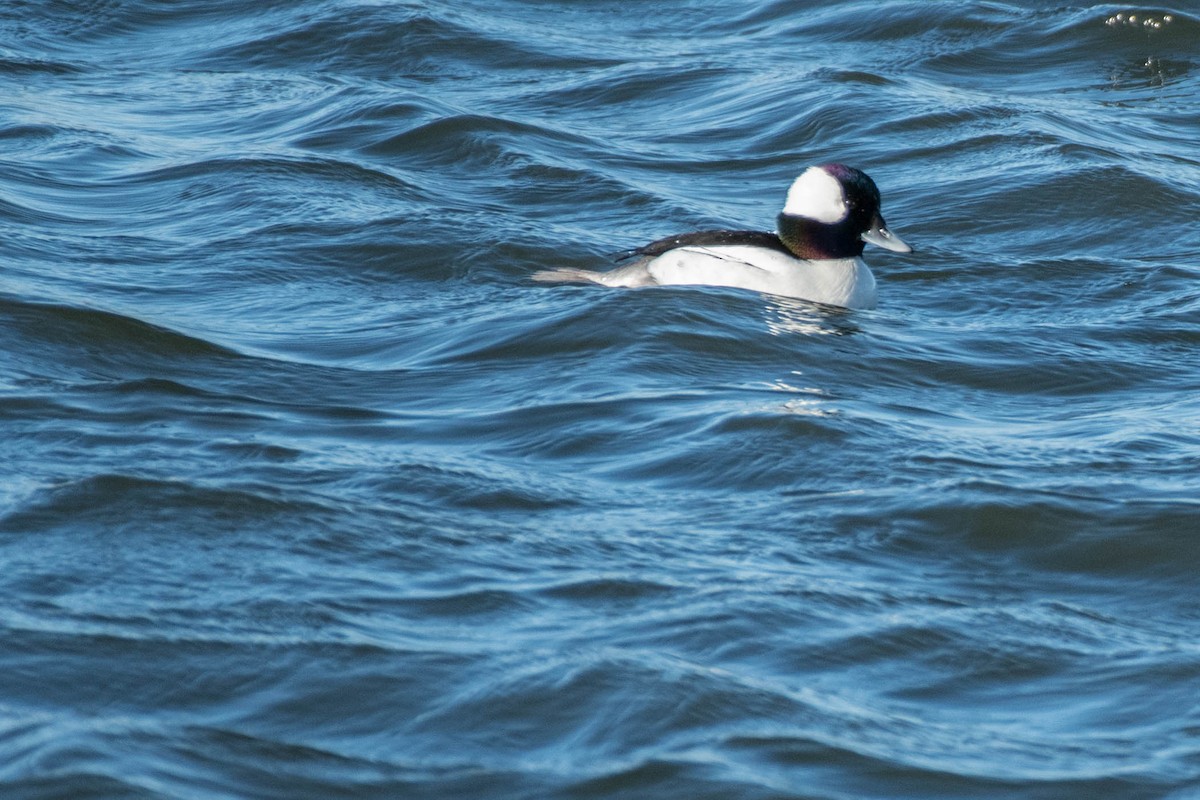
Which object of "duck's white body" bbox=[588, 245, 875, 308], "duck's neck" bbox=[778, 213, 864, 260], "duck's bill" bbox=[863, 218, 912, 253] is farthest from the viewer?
"duck's bill" bbox=[863, 218, 912, 253]

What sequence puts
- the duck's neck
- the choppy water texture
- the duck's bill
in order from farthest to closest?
the duck's bill → the duck's neck → the choppy water texture

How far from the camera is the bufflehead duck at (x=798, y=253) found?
355 inches

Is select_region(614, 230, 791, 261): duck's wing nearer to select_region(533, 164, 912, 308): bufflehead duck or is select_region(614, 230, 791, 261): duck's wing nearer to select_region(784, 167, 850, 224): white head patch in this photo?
select_region(533, 164, 912, 308): bufflehead duck

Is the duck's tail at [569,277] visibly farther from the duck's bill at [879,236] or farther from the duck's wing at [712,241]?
the duck's bill at [879,236]

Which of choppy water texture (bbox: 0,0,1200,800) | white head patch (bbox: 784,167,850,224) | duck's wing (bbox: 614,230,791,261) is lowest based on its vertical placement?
choppy water texture (bbox: 0,0,1200,800)

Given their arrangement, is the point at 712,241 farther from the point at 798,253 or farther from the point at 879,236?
the point at 879,236

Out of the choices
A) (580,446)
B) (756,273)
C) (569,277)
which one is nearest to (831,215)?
(756,273)

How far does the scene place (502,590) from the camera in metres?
5.40

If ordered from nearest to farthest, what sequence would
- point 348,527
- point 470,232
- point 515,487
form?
point 348,527 → point 515,487 → point 470,232

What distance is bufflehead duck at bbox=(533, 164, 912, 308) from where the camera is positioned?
29.6 ft

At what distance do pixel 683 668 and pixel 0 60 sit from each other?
10496 mm

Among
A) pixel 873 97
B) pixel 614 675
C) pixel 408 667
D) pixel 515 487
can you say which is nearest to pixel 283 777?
pixel 408 667

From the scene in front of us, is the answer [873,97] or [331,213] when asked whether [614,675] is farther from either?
[873,97]

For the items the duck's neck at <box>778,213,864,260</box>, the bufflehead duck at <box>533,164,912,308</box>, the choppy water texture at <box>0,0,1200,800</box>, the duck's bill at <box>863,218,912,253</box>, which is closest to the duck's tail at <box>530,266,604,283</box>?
the bufflehead duck at <box>533,164,912,308</box>
